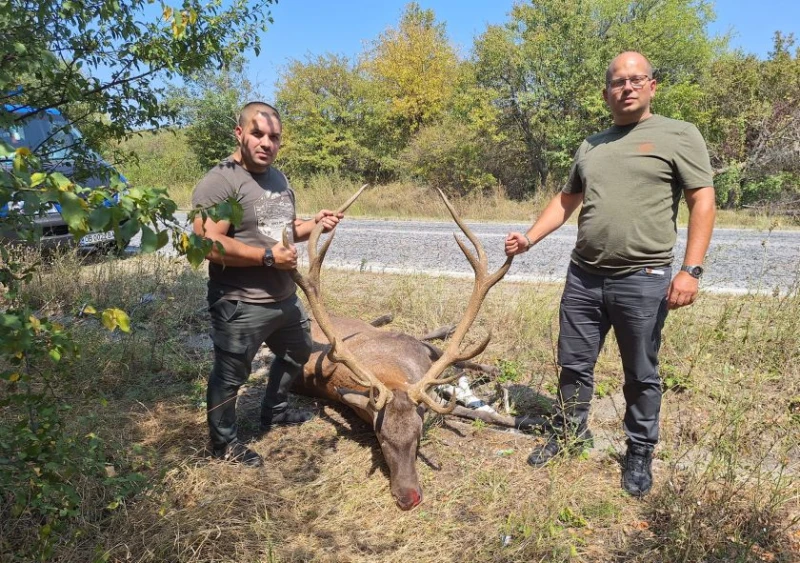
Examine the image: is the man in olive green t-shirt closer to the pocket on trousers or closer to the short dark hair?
the short dark hair

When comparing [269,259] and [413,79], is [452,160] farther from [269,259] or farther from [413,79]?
[269,259]

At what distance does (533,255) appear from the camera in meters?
9.01

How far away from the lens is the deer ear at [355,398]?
3.70 meters

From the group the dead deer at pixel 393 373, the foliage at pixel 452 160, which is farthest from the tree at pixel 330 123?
the dead deer at pixel 393 373

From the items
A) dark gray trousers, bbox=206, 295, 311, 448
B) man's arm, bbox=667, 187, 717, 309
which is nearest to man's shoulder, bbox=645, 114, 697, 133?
man's arm, bbox=667, 187, 717, 309

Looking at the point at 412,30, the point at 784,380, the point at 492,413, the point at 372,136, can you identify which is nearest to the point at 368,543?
the point at 492,413

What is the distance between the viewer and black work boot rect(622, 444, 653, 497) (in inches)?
122

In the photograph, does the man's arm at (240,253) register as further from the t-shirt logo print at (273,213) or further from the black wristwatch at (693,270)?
the black wristwatch at (693,270)

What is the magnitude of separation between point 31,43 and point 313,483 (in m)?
2.78

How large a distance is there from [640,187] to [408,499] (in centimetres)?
219

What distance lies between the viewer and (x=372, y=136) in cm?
2653

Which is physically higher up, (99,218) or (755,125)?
(755,125)

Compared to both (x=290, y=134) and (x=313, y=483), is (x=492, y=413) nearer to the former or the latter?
(x=313, y=483)

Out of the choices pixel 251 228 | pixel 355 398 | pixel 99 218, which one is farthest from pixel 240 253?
pixel 99 218
